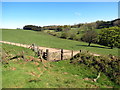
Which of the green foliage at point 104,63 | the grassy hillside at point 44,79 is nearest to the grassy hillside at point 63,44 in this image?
the green foliage at point 104,63

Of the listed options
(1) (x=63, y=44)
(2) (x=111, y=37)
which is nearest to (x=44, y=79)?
(2) (x=111, y=37)

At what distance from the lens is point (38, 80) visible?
30.2ft

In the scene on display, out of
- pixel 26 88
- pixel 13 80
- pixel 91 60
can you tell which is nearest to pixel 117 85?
pixel 91 60

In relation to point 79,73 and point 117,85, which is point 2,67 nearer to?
point 79,73

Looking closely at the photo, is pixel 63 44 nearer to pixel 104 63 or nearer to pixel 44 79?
pixel 104 63

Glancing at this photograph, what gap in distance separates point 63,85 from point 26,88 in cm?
290

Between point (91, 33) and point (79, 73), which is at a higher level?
point (91, 33)

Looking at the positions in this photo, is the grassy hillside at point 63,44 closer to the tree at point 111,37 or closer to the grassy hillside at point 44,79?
the tree at point 111,37

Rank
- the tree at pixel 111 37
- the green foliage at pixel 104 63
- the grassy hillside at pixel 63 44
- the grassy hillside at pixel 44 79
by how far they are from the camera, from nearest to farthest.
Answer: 1. the grassy hillside at pixel 44 79
2. the green foliage at pixel 104 63
3. the grassy hillside at pixel 63 44
4. the tree at pixel 111 37

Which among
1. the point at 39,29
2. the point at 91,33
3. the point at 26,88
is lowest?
the point at 26,88

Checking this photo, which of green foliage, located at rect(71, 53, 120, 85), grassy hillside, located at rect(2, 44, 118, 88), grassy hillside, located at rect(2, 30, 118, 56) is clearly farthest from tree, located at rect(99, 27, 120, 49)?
grassy hillside, located at rect(2, 44, 118, 88)

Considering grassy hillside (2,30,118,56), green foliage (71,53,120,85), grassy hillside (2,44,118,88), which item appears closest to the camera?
grassy hillside (2,44,118,88)

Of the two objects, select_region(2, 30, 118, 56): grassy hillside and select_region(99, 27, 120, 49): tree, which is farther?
select_region(99, 27, 120, 49): tree

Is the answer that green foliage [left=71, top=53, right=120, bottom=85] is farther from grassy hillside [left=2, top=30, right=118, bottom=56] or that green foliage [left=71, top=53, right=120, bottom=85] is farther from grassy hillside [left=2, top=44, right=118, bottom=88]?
grassy hillside [left=2, top=30, right=118, bottom=56]
